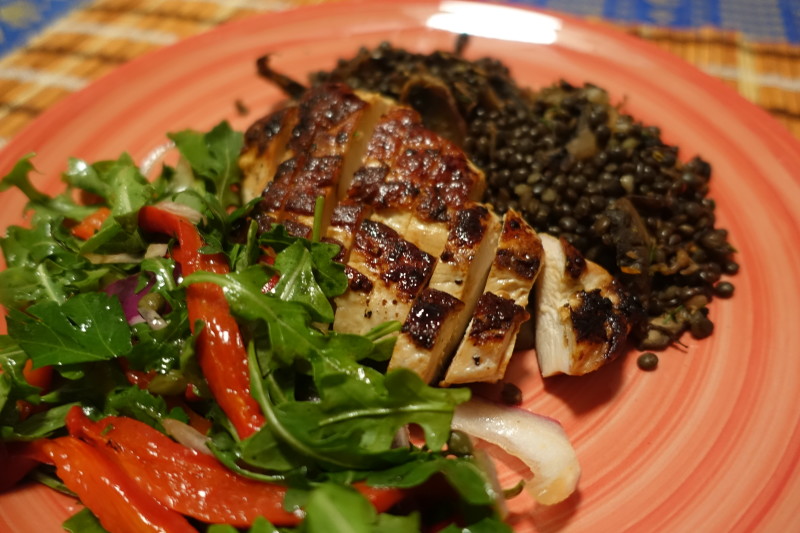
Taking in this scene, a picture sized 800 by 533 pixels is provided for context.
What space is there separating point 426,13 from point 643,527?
13.6 feet

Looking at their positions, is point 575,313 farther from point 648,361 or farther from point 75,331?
point 75,331

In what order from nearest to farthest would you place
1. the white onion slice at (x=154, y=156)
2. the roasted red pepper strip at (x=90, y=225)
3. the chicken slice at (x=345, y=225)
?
the chicken slice at (x=345, y=225) < the roasted red pepper strip at (x=90, y=225) < the white onion slice at (x=154, y=156)

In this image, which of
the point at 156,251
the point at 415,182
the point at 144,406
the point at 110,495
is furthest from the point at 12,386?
the point at 415,182

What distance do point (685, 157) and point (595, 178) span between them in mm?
780

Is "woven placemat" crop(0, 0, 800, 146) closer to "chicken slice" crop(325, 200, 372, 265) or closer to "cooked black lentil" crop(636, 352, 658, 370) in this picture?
"cooked black lentil" crop(636, 352, 658, 370)

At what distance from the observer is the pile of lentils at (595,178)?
339cm

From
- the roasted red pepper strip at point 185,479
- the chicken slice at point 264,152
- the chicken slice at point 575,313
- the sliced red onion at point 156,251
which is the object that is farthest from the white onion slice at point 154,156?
the chicken slice at point 575,313

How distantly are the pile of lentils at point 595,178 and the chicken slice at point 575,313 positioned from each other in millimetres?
196

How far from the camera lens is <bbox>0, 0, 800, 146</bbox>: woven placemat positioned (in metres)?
4.84

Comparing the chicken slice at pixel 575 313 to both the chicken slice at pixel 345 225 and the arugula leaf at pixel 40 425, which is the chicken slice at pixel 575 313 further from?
the arugula leaf at pixel 40 425

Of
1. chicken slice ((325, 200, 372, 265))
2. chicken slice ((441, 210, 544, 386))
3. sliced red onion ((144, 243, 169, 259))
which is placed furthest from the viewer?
sliced red onion ((144, 243, 169, 259))

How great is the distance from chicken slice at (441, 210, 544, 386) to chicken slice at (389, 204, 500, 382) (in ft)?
0.29

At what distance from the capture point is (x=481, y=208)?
3.26 m

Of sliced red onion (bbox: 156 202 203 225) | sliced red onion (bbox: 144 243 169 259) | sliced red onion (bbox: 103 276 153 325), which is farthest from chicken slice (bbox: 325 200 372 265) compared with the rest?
sliced red onion (bbox: 103 276 153 325)
